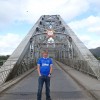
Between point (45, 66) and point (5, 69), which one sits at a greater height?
point (5, 69)

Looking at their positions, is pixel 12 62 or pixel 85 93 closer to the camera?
pixel 85 93

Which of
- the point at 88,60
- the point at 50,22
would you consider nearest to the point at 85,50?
the point at 88,60

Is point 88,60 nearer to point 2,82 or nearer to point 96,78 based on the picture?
point 96,78

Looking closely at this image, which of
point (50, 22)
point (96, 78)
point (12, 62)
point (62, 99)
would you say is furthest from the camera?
point (50, 22)

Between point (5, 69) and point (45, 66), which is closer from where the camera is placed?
point (45, 66)

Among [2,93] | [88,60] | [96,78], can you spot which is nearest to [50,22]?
[88,60]

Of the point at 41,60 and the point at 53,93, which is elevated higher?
the point at 41,60

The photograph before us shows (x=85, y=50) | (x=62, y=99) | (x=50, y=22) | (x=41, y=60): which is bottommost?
(x=62, y=99)

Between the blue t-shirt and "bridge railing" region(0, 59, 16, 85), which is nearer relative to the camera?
the blue t-shirt

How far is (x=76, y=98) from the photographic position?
12352 millimetres

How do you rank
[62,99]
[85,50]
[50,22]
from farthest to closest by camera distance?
[50,22] < [85,50] < [62,99]

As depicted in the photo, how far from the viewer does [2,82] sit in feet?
61.1

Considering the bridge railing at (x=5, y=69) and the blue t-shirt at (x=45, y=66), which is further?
the bridge railing at (x=5, y=69)

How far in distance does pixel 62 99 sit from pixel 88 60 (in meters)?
12.8
